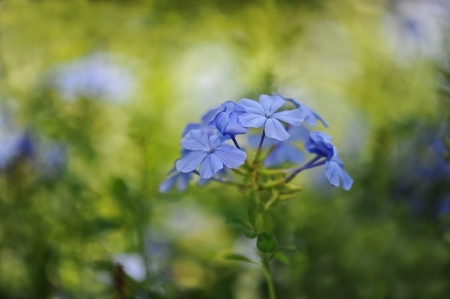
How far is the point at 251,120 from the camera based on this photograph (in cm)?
87

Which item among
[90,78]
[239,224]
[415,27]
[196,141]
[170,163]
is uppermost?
[196,141]

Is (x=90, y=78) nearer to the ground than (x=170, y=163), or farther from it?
farther from it

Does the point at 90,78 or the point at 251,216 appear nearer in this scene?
the point at 251,216

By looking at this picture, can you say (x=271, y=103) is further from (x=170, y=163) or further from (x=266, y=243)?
(x=170, y=163)

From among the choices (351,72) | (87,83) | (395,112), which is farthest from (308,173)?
(87,83)

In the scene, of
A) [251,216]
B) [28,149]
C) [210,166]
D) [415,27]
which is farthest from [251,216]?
[415,27]

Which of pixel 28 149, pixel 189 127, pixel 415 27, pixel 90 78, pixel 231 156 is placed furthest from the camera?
pixel 415 27

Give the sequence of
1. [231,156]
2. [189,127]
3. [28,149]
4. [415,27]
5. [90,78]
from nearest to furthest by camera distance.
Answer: [231,156] < [189,127] < [28,149] < [90,78] < [415,27]

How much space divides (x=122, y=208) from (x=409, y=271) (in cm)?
61

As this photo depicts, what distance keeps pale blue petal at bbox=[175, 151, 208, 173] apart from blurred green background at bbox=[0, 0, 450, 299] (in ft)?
0.81

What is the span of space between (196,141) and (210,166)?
6 centimetres

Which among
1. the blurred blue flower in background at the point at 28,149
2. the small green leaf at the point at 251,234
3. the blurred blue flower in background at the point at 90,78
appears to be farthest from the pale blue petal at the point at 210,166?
the blurred blue flower in background at the point at 90,78

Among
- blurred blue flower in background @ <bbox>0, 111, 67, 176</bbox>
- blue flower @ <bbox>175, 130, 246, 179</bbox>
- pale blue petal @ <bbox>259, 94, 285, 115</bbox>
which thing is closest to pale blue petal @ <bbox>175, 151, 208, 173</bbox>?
blue flower @ <bbox>175, 130, 246, 179</bbox>

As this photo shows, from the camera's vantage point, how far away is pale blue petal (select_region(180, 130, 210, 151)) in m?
0.91
